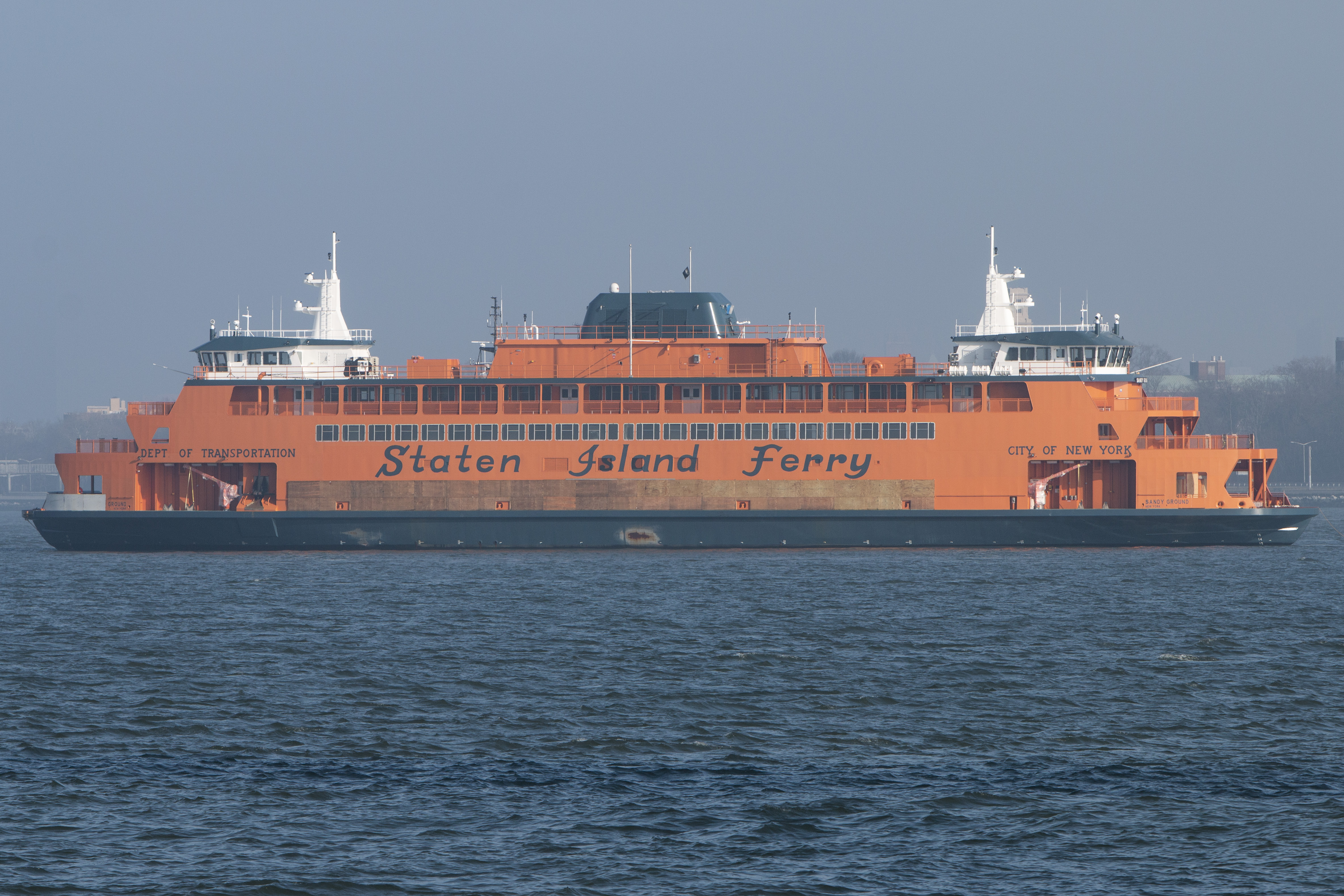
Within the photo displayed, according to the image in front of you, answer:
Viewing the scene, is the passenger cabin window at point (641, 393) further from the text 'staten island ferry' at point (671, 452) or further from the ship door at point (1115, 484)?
the ship door at point (1115, 484)

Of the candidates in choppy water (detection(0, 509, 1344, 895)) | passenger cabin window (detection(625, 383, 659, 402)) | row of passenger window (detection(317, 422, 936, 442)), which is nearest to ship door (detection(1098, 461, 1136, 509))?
Answer: row of passenger window (detection(317, 422, 936, 442))

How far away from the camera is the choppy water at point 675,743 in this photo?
41.2ft

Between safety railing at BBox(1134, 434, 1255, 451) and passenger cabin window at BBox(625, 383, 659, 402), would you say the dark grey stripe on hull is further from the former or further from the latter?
passenger cabin window at BBox(625, 383, 659, 402)

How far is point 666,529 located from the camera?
4128 cm

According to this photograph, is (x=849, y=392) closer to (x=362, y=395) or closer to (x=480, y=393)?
(x=480, y=393)

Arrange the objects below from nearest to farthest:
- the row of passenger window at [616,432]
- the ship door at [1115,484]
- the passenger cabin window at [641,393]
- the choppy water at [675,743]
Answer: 1. the choppy water at [675,743]
2. the ship door at [1115,484]
3. the row of passenger window at [616,432]
4. the passenger cabin window at [641,393]

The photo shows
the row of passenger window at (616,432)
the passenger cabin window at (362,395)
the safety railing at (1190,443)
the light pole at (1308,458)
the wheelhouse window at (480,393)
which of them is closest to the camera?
the safety railing at (1190,443)

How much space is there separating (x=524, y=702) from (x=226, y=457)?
26.5 meters

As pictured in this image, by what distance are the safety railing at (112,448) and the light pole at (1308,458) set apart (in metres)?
95.4

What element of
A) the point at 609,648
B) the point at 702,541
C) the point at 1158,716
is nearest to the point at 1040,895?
the point at 1158,716

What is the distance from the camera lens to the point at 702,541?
4128 centimetres

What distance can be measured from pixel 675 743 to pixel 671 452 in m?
25.4

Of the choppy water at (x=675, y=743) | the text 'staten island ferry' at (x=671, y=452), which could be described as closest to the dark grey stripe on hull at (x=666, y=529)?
the text 'staten island ferry' at (x=671, y=452)

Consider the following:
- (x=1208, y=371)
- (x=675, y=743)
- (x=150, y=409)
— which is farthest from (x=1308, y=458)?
(x=675, y=743)
